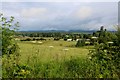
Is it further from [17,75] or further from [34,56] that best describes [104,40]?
[17,75]

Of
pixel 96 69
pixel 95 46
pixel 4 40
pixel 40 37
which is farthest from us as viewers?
pixel 40 37

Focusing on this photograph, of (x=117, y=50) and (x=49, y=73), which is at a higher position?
(x=117, y=50)

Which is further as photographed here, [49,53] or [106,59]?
[49,53]

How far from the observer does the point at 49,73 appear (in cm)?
576

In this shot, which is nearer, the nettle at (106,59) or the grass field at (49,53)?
the nettle at (106,59)

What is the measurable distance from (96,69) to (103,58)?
31.5 inches

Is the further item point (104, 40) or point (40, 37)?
point (40, 37)

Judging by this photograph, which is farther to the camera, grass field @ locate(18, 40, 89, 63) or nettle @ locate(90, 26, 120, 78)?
grass field @ locate(18, 40, 89, 63)

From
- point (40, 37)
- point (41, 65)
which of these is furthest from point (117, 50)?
point (40, 37)

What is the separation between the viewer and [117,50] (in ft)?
21.6

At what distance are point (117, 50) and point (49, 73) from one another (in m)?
1.83

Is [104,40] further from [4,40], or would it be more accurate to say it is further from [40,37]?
[40,37]

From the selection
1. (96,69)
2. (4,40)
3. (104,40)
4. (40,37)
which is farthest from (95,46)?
(40,37)

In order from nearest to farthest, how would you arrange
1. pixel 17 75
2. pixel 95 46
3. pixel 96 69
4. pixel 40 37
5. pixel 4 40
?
pixel 17 75 → pixel 96 69 → pixel 4 40 → pixel 95 46 → pixel 40 37
